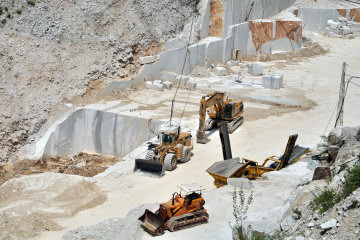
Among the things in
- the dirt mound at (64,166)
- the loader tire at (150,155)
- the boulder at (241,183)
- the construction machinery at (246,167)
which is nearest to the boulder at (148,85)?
the dirt mound at (64,166)

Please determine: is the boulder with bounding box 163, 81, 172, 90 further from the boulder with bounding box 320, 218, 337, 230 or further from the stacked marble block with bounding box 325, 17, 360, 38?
the stacked marble block with bounding box 325, 17, 360, 38

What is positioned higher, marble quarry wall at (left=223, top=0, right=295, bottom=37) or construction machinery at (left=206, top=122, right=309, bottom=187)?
marble quarry wall at (left=223, top=0, right=295, bottom=37)

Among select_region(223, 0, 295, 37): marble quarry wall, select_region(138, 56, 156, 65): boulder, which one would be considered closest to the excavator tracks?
select_region(138, 56, 156, 65): boulder

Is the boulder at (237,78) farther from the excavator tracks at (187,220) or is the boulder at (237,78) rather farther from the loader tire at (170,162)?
the excavator tracks at (187,220)

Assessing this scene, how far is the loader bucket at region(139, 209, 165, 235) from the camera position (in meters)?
13.2

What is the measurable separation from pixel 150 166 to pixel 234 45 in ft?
64.8

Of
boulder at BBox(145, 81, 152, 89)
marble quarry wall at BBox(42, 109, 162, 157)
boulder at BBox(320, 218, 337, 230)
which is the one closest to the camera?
boulder at BBox(320, 218, 337, 230)

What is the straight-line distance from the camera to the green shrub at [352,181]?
1044 cm

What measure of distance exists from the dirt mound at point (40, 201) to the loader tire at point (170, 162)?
2759 millimetres

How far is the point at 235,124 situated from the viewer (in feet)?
77.7

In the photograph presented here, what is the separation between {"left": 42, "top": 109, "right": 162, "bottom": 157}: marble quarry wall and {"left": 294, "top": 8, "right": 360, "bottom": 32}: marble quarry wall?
30211 millimetres

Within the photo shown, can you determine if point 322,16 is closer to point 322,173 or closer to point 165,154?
point 165,154

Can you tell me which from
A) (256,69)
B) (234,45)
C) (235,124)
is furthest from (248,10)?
(235,124)

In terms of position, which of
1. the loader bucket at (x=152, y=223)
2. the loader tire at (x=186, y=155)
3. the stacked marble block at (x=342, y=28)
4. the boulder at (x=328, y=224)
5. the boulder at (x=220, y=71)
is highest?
the stacked marble block at (x=342, y=28)
